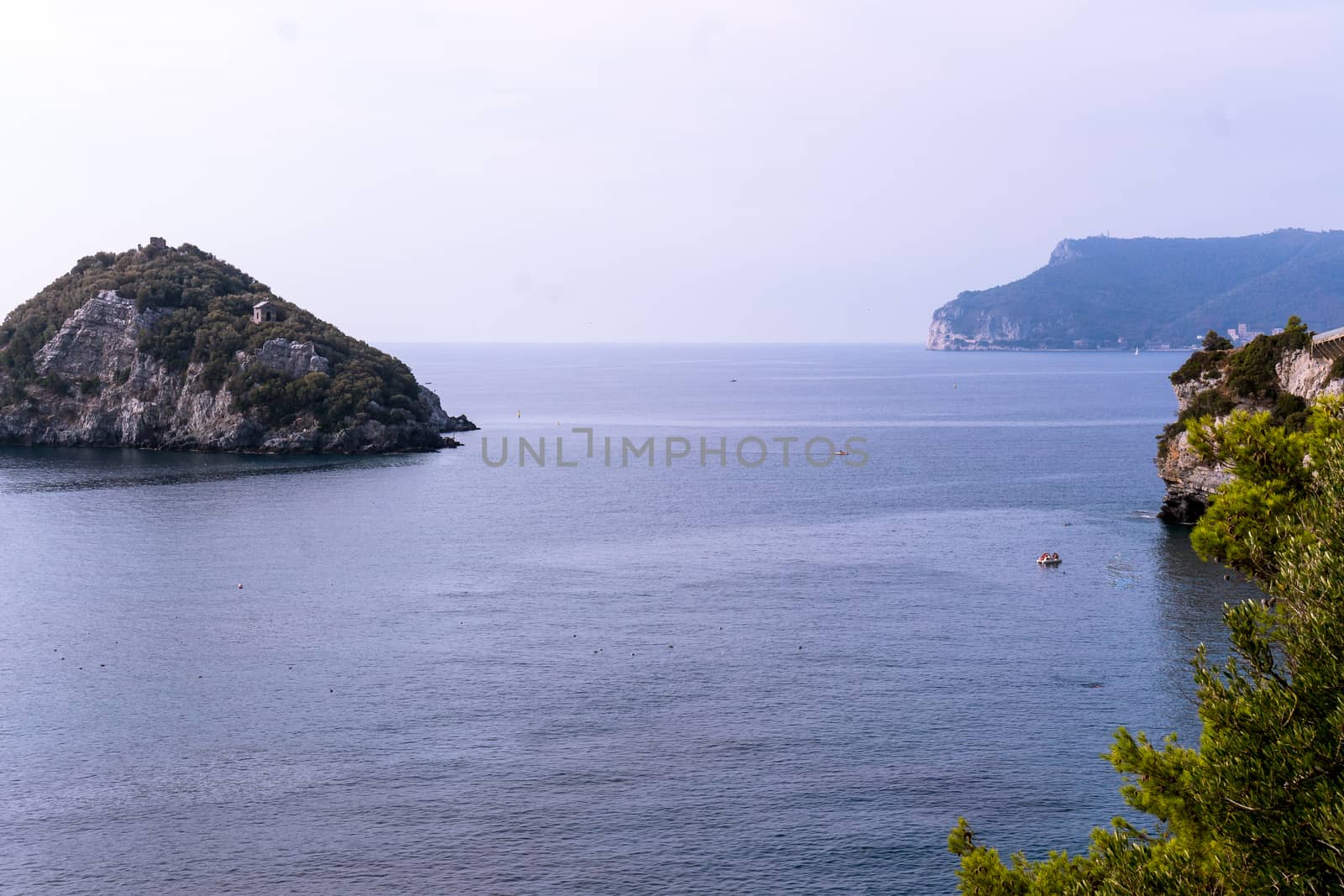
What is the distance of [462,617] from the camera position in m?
84.8

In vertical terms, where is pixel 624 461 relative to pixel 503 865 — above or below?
above

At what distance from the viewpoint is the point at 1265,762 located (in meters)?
21.7

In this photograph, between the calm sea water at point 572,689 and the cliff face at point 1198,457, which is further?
the cliff face at point 1198,457

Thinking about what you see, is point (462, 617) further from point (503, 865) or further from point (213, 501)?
point (213, 501)

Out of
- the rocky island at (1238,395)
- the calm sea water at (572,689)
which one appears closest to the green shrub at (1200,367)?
the rocky island at (1238,395)

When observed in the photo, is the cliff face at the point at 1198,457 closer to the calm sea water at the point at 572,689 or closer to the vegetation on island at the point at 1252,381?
the vegetation on island at the point at 1252,381

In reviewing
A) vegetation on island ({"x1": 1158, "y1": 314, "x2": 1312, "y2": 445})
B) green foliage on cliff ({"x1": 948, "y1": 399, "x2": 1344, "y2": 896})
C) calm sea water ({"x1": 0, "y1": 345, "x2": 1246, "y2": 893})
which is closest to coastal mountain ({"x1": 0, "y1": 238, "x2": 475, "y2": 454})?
calm sea water ({"x1": 0, "y1": 345, "x2": 1246, "y2": 893})

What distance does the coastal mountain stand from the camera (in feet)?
595

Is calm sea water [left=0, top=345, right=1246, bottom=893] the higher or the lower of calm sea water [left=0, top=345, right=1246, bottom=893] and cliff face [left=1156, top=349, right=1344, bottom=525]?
the lower

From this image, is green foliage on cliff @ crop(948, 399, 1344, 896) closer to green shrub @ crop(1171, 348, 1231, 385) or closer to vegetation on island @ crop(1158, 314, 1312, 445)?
vegetation on island @ crop(1158, 314, 1312, 445)

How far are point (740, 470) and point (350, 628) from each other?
8857 cm

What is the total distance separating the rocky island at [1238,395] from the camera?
104750mm

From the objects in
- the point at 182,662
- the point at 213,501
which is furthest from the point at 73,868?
the point at 213,501

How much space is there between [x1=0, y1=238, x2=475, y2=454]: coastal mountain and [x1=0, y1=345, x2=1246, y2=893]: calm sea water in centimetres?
5387
